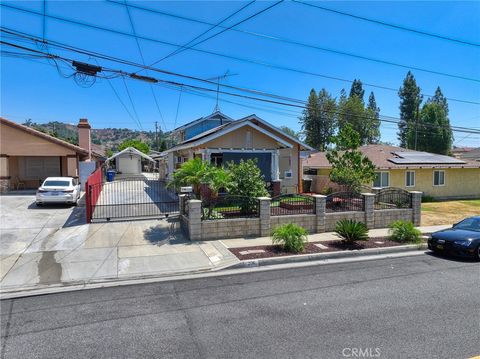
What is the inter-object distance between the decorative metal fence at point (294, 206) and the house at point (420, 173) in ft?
39.3

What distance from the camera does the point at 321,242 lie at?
11.4 meters

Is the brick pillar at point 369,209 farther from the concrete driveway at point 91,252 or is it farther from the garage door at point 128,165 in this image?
the garage door at point 128,165

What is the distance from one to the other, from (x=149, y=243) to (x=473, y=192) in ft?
92.9

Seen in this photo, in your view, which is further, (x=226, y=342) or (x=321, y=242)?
(x=321, y=242)

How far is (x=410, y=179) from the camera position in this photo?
82.8 feet

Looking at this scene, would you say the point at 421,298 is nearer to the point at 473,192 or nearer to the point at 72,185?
the point at 72,185

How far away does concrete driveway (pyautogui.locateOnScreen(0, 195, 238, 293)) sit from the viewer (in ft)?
27.0

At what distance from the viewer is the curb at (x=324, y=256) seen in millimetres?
9109

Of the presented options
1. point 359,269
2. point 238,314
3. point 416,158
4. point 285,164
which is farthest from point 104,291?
point 416,158

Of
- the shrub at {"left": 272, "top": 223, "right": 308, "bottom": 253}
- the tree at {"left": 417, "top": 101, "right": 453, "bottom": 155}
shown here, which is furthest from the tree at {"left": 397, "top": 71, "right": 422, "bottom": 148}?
the shrub at {"left": 272, "top": 223, "right": 308, "bottom": 253}

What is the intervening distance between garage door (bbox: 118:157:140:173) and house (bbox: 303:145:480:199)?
24.6m

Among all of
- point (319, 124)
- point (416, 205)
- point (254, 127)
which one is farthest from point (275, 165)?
point (319, 124)

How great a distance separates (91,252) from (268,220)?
19.8ft

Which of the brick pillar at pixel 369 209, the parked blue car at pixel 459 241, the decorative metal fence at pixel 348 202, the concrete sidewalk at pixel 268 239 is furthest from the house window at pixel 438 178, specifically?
the parked blue car at pixel 459 241
